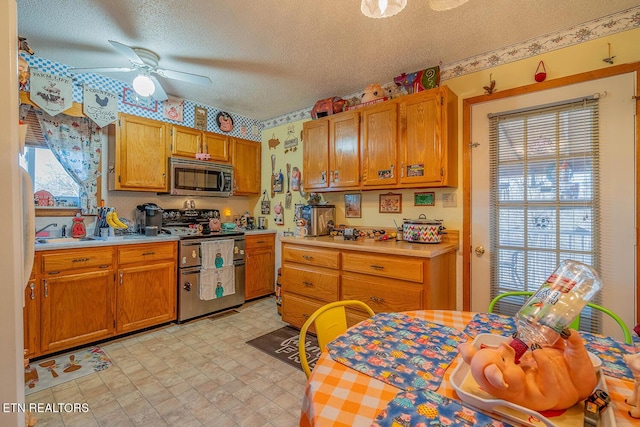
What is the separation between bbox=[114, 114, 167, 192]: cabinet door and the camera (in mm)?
2953

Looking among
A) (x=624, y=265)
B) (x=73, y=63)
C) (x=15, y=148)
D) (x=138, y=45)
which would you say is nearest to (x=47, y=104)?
(x=73, y=63)

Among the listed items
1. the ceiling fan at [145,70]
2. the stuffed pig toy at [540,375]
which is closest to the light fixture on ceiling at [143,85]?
the ceiling fan at [145,70]

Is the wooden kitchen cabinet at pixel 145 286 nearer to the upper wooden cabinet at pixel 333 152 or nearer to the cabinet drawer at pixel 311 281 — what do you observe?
the cabinet drawer at pixel 311 281

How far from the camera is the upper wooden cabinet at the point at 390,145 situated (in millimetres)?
2363

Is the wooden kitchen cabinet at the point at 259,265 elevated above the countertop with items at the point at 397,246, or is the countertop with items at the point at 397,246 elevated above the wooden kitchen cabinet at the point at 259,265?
the countertop with items at the point at 397,246

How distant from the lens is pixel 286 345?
2588 mm

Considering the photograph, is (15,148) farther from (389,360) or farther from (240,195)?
(240,195)

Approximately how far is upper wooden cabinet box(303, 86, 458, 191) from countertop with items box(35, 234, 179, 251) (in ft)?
5.50

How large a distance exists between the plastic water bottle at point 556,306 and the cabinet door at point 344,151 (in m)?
2.13

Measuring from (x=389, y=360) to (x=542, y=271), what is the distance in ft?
6.28

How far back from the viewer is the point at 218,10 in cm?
191

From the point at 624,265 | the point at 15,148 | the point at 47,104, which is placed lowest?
the point at 624,265

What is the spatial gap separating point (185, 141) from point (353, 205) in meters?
2.15

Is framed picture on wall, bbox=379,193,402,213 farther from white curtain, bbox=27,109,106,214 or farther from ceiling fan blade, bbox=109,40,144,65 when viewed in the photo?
white curtain, bbox=27,109,106,214
